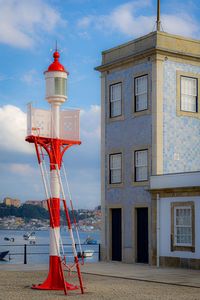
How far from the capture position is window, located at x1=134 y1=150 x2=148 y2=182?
2644 centimetres

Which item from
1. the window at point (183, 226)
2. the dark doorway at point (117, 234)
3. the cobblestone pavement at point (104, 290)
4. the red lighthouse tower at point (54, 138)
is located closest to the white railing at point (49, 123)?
the red lighthouse tower at point (54, 138)

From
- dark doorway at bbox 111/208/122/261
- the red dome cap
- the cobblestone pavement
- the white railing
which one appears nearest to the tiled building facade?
dark doorway at bbox 111/208/122/261

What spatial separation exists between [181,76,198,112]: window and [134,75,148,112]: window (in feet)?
5.15

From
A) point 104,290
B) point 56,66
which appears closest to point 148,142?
point 56,66

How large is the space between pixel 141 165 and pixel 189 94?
3.61 m

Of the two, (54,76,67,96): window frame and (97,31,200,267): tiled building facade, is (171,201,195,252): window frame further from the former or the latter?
(54,76,67,96): window frame

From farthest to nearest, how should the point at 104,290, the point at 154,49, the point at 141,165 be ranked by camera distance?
1. the point at 141,165
2. the point at 154,49
3. the point at 104,290

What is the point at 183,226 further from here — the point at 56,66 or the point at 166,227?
the point at 56,66

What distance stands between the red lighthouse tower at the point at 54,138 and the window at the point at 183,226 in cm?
762

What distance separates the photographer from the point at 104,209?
93.5 ft

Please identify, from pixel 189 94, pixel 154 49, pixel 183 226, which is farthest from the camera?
pixel 189 94

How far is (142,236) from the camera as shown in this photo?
26.2 meters

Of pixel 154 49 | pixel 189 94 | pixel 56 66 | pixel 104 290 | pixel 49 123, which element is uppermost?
pixel 154 49

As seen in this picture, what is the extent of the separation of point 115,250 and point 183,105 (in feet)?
22.1
